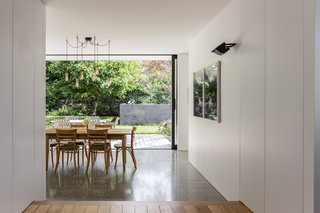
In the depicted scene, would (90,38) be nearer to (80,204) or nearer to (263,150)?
(80,204)

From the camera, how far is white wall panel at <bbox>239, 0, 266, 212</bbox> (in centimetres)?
313

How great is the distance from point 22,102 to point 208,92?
308 cm

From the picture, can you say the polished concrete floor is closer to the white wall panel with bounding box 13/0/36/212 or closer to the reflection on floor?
the white wall panel with bounding box 13/0/36/212

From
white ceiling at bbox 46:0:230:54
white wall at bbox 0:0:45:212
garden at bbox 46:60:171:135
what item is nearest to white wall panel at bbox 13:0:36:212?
white wall at bbox 0:0:45:212

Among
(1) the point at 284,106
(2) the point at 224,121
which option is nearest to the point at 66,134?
(2) the point at 224,121

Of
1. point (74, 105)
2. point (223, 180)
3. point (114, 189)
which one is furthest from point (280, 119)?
point (74, 105)

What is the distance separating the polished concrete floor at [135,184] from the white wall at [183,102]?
198 centimetres

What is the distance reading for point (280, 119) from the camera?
8.87ft

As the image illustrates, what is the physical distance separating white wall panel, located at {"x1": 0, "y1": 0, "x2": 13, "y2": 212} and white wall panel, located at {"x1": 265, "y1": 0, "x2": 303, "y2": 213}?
2.32m

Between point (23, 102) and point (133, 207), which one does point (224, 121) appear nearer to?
point (133, 207)

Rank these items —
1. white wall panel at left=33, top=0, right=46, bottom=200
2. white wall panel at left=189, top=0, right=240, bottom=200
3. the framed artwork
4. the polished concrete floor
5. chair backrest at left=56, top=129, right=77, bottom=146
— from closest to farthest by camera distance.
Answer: white wall panel at left=33, top=0, right=46, bottom=200, white wall panel at left=189, top=0, right=240, bottom=200, the polished concrete floor, the framed artwork, chair backrest at left=56, top=129, right=77, bottom=146

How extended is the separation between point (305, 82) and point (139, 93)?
25.4 ft

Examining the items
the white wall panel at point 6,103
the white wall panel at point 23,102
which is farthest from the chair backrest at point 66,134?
the white wall panel at point 6,103

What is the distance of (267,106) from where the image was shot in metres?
2.97
